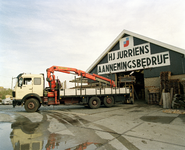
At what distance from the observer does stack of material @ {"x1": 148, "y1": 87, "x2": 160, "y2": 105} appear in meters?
14.9

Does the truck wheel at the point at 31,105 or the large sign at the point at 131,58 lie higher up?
the large sign at the point at 131,58

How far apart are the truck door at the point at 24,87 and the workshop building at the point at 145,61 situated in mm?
7994

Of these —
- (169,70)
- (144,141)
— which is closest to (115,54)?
(169,70)

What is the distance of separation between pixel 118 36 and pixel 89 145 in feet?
58.0

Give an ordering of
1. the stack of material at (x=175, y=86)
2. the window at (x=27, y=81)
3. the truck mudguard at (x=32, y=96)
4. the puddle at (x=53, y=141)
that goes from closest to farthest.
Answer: the puddle at (x=53, y=141), the truck mudguard at (x=32, y=96), the window at (x=27, y=81), the stack of material at (x=175, y=86)

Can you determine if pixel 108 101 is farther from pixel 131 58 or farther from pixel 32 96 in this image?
pixel 131 58

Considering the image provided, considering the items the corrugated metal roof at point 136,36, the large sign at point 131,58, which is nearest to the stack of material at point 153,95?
the large sign at point 131,58

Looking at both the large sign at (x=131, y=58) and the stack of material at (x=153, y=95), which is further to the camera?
the large sign at (x=131, y=58)

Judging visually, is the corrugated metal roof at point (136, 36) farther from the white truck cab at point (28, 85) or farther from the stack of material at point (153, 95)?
the white truck cab at point (28, 85)

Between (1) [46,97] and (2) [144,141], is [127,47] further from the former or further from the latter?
(2) [144,141]

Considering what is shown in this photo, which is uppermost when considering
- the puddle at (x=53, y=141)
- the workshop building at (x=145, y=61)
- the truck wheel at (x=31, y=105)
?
the workshop building at (x=145, y=61)

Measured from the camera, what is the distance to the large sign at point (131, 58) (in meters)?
16.1

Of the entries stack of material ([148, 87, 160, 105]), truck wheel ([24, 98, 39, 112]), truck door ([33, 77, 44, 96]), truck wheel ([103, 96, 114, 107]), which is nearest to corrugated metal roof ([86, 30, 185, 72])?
stack of material ([148, 87, 160, 105])

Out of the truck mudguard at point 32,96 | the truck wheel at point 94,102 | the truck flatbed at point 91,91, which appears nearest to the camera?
the truck mudguard at point 32,96
